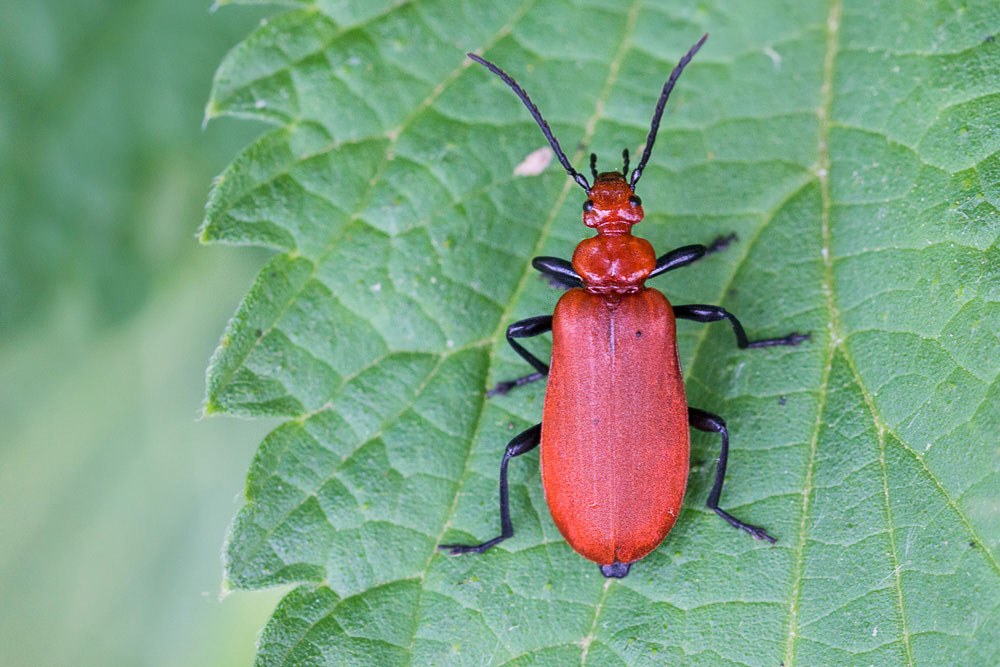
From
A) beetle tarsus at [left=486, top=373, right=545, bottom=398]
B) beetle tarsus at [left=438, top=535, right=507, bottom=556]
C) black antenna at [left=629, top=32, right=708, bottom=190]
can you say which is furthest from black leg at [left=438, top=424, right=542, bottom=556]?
black antenna at [left=629, top=32, right=708, bottom=190]

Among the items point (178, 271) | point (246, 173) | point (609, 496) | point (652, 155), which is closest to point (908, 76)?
point (652, 155)

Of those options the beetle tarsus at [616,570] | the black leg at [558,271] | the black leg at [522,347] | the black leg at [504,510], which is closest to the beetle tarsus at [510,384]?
the black leg at [522,347]

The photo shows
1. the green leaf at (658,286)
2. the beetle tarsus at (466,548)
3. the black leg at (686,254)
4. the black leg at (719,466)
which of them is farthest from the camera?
the black leg at (686,254)

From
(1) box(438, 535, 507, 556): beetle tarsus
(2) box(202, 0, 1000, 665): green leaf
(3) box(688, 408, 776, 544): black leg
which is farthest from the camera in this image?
(1) box(438, 535, 507, 556): beetle tarsus

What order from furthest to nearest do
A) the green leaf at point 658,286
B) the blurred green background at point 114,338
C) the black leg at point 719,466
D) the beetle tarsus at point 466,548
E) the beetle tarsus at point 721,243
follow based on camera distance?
1. the blurred green background at point 114,338
2. the beetle tarsus at point 721,243
3. the beetle tarsus at point 466,548
4. the black leg at point 719,466
5. the green leaf at point 658,286

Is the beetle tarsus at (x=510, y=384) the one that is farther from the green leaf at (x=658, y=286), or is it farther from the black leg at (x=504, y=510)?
the black leg at (x=504, y=510)

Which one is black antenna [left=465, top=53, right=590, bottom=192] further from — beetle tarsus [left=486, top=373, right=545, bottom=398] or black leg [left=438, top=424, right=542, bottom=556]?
black leg [left=438, top=424, right=542, bottom=556]

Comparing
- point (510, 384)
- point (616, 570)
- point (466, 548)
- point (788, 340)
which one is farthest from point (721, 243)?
point (466, 548)
